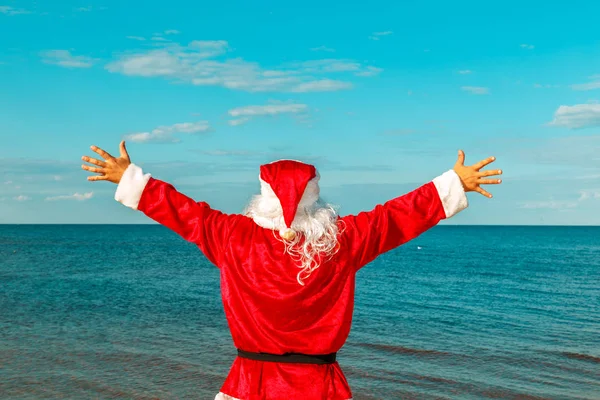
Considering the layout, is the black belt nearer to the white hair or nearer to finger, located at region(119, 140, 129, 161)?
the white hair

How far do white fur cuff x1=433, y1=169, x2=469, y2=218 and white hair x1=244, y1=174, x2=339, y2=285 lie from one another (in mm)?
629

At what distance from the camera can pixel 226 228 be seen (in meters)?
3.07

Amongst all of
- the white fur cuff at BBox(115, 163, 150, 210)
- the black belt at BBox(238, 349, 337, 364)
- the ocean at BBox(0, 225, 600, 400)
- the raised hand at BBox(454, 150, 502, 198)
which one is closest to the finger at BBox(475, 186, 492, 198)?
the raised hand at BBox(454, 150, 502, 198)

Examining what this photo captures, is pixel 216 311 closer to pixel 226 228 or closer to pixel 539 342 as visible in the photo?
pixel 539 342

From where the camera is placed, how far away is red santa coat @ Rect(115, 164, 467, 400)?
295 centimetres

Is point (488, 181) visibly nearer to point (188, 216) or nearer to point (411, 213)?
point (411, 213)

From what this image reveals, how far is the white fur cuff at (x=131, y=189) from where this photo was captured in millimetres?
3205

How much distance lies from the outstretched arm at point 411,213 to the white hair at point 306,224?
0.38ft

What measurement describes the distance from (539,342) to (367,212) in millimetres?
11443

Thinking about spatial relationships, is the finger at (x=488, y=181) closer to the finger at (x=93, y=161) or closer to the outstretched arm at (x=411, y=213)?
the outstretched arm at (x=411, y=213)

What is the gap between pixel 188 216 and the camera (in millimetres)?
3150

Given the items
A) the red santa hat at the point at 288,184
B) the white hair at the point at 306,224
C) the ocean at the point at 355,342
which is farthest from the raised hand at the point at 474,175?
the ocean at the point at 355,342

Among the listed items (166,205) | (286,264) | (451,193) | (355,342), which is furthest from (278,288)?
(355,342)

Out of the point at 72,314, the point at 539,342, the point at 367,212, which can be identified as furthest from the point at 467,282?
the point at 367,212
